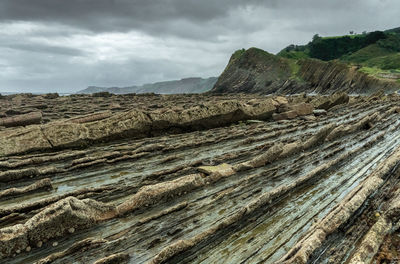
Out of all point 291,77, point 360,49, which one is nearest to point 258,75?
point 291,77

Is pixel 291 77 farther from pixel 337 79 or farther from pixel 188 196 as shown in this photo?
pixel 188 196

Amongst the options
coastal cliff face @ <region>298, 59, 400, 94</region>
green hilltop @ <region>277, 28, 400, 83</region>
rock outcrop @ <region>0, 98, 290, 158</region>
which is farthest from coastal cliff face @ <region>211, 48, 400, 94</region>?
rock outcrop @ <region>0, 98, 290, 158</region>

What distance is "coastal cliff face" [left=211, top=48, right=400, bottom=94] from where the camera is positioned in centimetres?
7350

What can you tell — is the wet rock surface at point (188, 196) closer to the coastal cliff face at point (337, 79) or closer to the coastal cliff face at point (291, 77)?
the coastal cliff face at point (337, 79)

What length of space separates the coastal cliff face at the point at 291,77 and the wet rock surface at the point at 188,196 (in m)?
63.5

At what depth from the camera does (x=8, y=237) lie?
673cm

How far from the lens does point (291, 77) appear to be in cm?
10350

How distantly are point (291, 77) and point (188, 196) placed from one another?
104379 millimetres

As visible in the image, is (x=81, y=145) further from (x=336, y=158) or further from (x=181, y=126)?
(x=336, y=158)

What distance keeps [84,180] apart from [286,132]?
17.0 m

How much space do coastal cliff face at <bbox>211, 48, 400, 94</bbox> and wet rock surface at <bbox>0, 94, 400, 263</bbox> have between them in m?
63.5

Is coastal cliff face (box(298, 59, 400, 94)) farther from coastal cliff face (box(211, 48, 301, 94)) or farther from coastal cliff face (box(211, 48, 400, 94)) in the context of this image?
coastal cliff face (box(211, 48, 301, 94))

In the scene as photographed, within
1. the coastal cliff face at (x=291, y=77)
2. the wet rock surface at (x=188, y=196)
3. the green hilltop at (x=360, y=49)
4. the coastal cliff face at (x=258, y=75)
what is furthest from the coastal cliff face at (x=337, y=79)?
the wet rock surface at (x=188, y=196)

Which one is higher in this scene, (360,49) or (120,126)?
(360,49)
